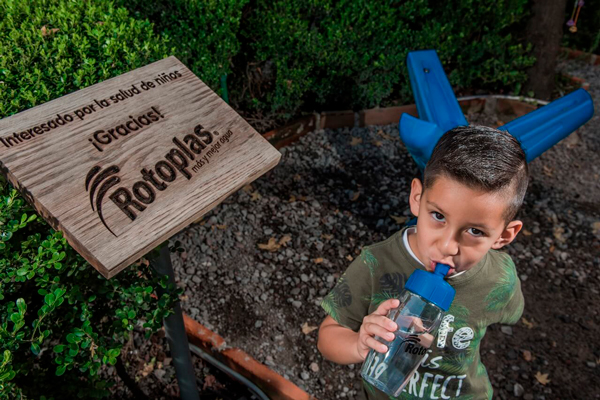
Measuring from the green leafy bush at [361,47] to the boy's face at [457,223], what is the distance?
364cm

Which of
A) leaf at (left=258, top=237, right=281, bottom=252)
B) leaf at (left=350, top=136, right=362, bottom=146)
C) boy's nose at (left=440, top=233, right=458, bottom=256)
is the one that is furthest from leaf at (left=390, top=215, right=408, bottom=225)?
boy's nose at (left=440, top=233, right=458, bottom=256)

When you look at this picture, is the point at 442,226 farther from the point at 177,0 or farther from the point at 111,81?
the point at 177,0

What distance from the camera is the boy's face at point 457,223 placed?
Result: 152cm

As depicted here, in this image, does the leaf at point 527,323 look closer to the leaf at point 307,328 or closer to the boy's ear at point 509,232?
the leaf at point 307,328

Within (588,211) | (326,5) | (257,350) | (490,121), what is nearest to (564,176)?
(588,211)

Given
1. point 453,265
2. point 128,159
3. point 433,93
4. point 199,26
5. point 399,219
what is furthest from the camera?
point 399,219

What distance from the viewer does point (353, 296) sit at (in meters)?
1.91

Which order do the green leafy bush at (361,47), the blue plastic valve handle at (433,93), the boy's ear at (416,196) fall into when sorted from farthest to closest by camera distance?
the green leafy bush at (361,47) → the blue plastic valve handle at (433,93) → the boy's ear at (416,196)

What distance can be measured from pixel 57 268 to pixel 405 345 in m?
1.29

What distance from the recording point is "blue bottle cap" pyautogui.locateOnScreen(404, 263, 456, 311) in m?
1.52

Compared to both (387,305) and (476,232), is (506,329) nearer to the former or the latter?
(476,232)

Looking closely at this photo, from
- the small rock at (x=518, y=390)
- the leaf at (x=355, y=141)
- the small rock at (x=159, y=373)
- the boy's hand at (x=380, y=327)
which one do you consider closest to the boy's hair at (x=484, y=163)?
the boy's hand at (x=380, y=327)

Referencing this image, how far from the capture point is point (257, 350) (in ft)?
11.0

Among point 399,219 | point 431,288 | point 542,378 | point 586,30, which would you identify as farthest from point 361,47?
point 586,30
